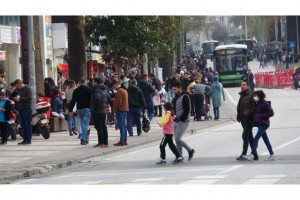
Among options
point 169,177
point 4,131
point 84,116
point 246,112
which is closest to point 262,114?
point 246,112

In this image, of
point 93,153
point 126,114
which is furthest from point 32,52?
point 93,153

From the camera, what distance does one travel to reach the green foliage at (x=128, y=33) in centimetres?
4194

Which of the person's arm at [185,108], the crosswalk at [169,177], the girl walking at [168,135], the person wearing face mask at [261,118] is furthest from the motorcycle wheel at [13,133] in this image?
the person wearing face mask at [261,118]

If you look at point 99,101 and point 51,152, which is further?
point 99,101

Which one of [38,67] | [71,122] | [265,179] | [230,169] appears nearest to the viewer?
[265,179]

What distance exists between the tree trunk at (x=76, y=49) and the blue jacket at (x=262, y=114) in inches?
606

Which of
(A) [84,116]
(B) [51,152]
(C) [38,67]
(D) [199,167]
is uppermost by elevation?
(C) [38,67]

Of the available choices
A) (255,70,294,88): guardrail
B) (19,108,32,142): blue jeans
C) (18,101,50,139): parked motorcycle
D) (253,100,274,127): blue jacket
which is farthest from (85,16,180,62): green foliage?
(255,70,294,88): guardrail

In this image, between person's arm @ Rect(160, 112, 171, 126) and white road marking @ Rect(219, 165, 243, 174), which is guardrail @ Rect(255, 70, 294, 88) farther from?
white road marking @ Rect(219, 165, 243, 174)

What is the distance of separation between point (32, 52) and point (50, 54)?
23.5 m

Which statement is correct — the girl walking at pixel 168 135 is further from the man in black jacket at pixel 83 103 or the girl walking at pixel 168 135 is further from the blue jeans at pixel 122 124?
the man in black jacket at pixel 83 103

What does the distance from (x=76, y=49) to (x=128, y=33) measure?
639 centimetres

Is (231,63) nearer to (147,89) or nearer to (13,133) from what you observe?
(147,89)

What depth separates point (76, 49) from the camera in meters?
36.0
